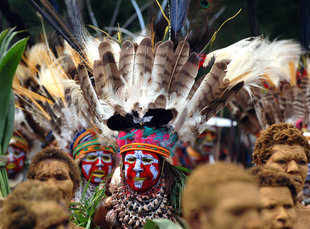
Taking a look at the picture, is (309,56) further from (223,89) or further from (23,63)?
(23,63)

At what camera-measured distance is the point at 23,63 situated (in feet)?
20.3

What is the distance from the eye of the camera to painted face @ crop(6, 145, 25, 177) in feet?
20.7

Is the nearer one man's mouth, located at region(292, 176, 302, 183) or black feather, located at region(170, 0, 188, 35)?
man's mouth, located at region(292, 176, 302, 183)

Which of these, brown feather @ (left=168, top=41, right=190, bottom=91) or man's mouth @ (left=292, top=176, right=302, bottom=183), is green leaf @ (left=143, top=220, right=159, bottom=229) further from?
brown feather @ (left=168, top=41, right=190, bottom=91)

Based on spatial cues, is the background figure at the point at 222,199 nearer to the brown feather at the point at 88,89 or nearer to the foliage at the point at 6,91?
the brown feather at the point at 88,89

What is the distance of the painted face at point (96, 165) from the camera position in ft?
16.8

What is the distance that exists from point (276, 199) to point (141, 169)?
1.36 meters

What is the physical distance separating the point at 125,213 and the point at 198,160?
5.25m

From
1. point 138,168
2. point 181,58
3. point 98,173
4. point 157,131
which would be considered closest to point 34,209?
point 138,168

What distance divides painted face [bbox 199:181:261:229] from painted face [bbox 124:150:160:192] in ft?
6.06

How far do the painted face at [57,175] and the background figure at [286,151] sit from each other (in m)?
1.37

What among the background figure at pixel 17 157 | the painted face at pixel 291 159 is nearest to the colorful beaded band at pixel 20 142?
the background figure at pixel 17 157

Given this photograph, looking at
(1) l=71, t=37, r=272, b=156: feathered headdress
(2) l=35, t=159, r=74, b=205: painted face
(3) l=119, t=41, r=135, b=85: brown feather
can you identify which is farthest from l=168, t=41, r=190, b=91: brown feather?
(2) l=35, t=159, r=74, b=205: painted face

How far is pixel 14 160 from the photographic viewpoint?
6348mm
